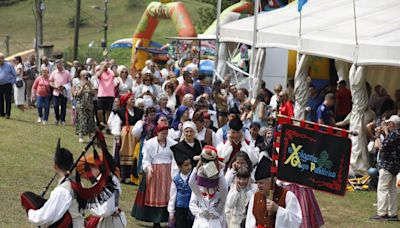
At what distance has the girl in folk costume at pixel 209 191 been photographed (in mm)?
10867

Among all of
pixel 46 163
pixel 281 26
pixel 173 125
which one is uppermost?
pixel 281 26

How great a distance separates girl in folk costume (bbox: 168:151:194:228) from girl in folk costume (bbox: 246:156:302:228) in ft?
9.02

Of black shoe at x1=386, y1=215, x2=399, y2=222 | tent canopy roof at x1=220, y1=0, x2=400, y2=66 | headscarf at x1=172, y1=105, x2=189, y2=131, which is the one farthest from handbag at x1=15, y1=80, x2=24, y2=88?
black shoe at x1=386, y1=215, x2=399, y2=222

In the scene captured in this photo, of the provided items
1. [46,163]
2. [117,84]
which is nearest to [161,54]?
[117,84]

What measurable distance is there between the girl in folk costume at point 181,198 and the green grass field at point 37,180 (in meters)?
1.80

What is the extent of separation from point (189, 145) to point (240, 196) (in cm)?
172

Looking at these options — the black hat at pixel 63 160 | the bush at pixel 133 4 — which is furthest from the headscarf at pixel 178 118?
the bush at pixel 133 4

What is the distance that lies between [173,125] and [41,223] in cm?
722

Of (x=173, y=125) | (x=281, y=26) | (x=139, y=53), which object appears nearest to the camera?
(x=173, y=125)

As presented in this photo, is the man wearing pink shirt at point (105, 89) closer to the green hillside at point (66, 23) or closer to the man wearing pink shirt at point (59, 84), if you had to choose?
the man wearing pink shirt at point (59, 84)

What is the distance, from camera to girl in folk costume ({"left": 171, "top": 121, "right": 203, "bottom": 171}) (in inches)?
490

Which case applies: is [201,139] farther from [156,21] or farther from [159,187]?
A: [156,21]

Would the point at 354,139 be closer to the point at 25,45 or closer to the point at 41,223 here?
the point at 41,223

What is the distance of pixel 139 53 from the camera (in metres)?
44.1
